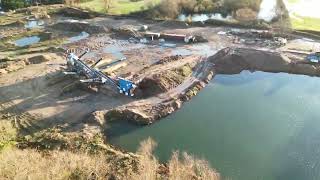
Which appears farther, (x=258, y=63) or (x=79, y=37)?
(x=79, y=37)

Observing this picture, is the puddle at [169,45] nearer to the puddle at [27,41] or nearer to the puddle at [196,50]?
the puddle at [196,50]

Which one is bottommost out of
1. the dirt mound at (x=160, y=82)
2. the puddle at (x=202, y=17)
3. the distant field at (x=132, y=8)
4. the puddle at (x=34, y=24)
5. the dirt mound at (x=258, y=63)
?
the dirt mound at (x=160, y=82)

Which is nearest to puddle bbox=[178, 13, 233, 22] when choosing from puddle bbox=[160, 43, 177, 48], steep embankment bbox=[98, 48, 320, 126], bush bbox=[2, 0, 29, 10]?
puddle bbox=[160, 43, 177, 48]

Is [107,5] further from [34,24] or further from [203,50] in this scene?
[203,50]

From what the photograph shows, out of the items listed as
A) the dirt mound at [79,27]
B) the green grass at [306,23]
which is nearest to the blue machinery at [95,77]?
the dirt mound at [79,27]

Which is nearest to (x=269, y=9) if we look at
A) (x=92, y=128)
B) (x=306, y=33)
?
(x=306, y=33)

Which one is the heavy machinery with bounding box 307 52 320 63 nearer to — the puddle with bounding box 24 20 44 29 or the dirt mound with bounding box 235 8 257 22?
the dirt mound with bounding box 235 8 257 22

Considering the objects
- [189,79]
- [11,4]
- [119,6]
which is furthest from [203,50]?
[11,4]
